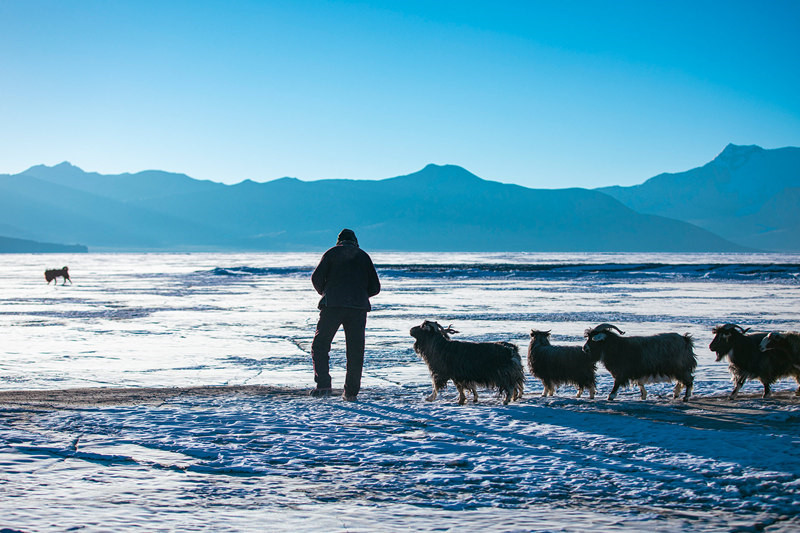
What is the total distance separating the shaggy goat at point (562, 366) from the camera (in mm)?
7965

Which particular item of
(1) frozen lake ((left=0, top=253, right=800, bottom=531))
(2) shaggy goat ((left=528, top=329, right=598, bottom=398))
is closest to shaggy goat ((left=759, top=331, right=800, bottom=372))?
(1) frozen lake ((left=0, top=253, right=800, bottom=531))

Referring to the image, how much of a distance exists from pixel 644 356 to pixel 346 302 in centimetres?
325

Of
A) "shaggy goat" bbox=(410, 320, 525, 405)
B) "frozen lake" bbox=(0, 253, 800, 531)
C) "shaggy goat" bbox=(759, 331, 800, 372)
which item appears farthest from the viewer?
"shaggy goat" bbox=(759, 331, 800, 372)

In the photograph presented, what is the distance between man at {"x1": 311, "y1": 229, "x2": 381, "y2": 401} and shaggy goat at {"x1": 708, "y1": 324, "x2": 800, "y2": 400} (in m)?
3.85

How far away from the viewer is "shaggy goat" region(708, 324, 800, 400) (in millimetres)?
7820

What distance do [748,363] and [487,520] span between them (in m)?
5.08

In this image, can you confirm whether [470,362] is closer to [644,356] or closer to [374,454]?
[644,356]

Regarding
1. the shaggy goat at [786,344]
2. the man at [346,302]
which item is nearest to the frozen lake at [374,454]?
the man at [346,302]

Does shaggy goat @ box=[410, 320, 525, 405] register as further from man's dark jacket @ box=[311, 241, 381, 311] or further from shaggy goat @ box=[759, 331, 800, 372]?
shaggy goat @ box=[759, 331, 800, 372]

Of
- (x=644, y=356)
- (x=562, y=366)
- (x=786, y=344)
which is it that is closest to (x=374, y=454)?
(x=562, y=366)

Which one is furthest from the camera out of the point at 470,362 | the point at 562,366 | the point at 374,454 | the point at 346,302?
the point at 562,366

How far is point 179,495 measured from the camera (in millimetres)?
4484

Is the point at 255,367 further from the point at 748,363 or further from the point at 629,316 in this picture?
the point at 629,316

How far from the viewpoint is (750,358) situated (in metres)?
7.93
